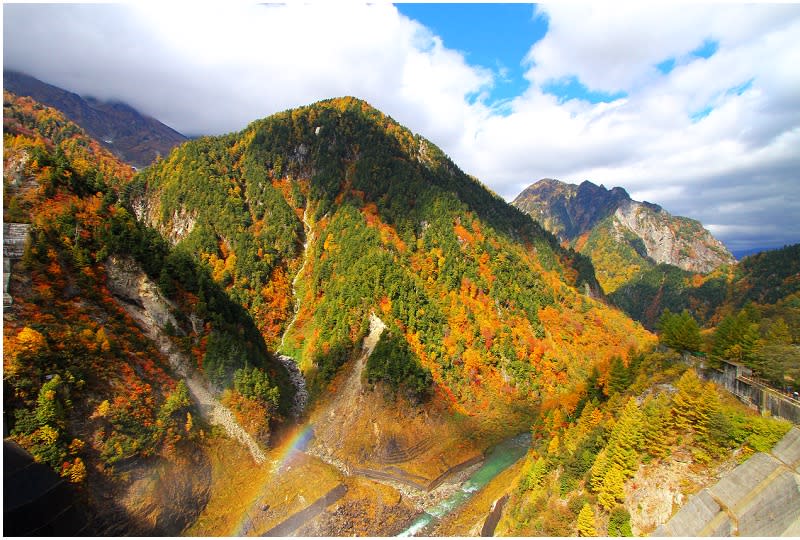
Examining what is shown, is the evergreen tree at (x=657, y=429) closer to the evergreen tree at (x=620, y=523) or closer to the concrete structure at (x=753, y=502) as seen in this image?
the concrete structure at (x=753, y=502)

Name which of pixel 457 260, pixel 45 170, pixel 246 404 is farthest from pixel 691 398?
pixel 45 170

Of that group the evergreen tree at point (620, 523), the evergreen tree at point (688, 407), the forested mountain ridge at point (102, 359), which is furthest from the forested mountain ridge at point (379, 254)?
the evergreen tree at point (688, 407)

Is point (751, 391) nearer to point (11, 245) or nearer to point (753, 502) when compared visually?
point (753, 502)

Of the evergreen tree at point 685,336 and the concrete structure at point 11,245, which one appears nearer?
the concrete structure at point 11,245

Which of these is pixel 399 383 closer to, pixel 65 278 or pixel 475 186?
pixel 65 278

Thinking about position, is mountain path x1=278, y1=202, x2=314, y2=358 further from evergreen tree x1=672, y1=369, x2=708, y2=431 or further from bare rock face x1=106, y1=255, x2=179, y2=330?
evergreen tree x1=672, y1=369, x2=708, y2=431
